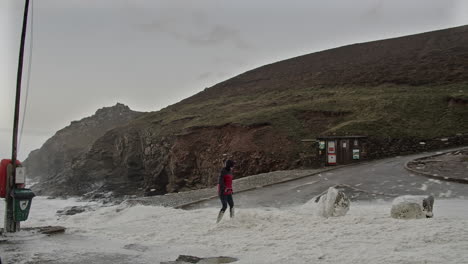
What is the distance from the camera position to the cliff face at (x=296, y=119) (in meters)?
32.3

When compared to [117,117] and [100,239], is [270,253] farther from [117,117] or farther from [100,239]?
[117,117]

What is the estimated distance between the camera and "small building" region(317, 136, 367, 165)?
26391 millimetres

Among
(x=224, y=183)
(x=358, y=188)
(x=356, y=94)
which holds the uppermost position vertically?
(x=356, y=94)

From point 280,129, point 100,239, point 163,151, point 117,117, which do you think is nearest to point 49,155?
point 117,117

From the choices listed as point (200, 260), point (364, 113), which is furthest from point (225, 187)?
point (364, 113)

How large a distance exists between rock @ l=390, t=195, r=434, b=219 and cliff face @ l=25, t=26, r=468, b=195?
16.9 metres

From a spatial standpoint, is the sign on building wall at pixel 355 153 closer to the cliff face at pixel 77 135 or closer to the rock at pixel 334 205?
the rock at pixel 334 205

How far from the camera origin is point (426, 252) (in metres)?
7.20

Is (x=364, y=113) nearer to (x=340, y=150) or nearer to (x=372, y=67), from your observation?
(x=340, y=150)

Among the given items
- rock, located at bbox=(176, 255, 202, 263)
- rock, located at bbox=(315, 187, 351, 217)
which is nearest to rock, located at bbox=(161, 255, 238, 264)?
rock, located at bbox=(176, 255, 202, 263)

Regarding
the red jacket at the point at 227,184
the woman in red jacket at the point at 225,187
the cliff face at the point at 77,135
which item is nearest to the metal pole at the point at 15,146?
the woman in red jacket at the point at 225,187

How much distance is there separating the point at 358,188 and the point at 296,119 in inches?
851

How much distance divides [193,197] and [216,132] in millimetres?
21746

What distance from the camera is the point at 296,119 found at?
3872 centimetres
